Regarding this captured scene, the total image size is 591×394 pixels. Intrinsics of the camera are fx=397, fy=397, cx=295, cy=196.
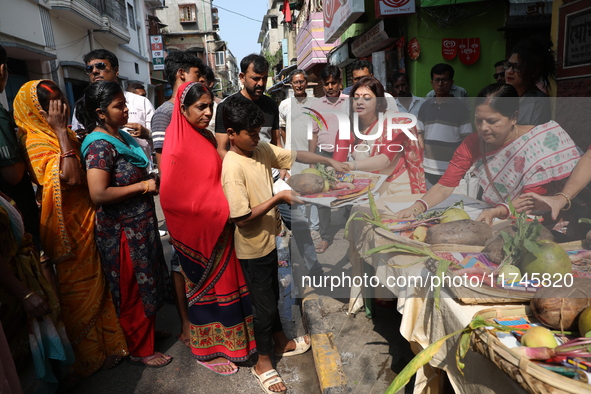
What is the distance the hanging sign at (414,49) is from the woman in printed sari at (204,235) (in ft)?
18.3

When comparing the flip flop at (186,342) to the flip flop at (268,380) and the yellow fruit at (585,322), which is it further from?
the yellow fruit at (585,322)

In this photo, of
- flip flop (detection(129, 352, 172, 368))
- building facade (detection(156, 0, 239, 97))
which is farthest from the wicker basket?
building facade (detection(156, 0, 239, 97))

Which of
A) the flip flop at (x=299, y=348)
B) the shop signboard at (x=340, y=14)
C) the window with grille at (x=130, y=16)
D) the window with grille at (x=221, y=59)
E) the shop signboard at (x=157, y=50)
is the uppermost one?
the window with grille at (x=221, y=59)

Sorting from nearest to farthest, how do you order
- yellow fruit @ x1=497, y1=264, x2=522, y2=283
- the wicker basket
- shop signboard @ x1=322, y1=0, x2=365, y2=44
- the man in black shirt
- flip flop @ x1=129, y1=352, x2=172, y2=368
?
1. the wicker basket
2. yellow fruit @ x1=497, y1=264, x2=522, y2=283
3. flip flop @ x1=129, y1=352, x2=172, y2=368
4. the man in black shirt
5. shop signboard @ x1=322, y1=0, x2=365, y2=44

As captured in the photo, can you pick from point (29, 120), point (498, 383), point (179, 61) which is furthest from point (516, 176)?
point (29, 120)

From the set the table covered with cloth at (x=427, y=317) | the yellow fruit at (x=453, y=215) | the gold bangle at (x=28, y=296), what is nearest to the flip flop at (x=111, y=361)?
the gold bangle at (x=28, y=296)

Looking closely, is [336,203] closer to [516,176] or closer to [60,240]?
[516,176]

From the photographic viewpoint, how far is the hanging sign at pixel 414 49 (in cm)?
688

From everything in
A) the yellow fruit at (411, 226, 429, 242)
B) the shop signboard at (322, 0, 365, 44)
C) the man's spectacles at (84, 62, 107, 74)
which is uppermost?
the shop signboard at (322, 0, 365, 44)

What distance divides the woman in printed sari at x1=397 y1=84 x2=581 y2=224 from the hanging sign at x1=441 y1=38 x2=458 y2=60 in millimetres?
5296

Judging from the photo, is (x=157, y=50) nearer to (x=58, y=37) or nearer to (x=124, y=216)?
(x=58, y=37)

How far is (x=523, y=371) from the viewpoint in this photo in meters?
1.00

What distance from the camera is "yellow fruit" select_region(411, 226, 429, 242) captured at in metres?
1.82

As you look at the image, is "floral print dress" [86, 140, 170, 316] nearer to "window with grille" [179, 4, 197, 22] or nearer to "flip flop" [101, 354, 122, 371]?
"flip flop" [101, 354, 122, 371]
